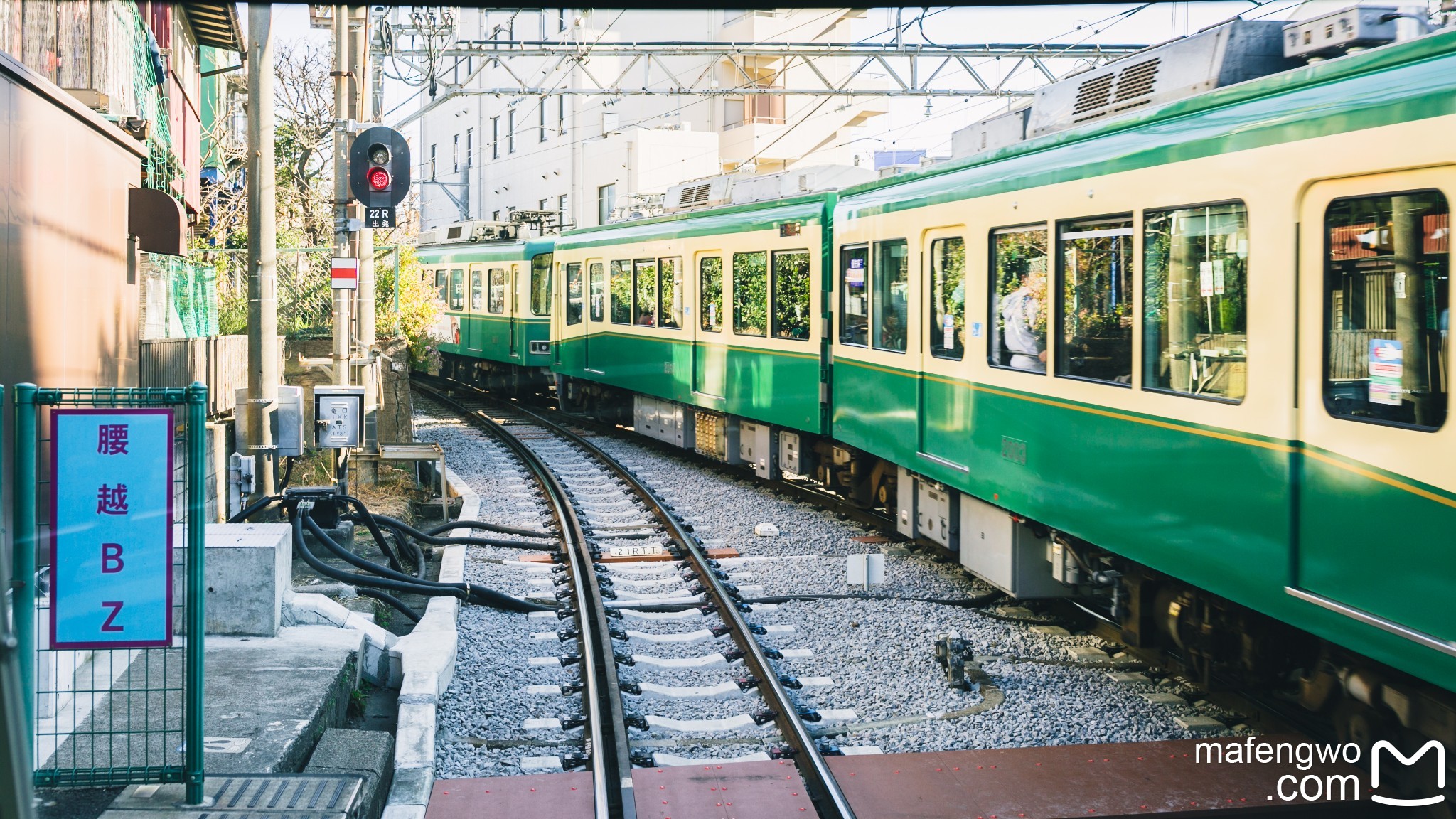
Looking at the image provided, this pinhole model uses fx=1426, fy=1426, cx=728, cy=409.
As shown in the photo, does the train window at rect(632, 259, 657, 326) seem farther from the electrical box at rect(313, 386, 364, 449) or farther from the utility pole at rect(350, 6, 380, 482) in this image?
the electrical box at rect(313, 386, 364, 449)

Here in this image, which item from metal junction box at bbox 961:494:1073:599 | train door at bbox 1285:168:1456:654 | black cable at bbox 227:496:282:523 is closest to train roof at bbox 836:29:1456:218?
train door at bbox 1285:168:1456:654

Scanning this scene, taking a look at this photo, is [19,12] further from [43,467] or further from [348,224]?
[348,224]

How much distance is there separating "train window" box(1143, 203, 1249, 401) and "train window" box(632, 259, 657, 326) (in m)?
10.8

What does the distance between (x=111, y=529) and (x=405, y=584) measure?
169 inches

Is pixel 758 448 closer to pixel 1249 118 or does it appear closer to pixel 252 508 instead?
pixel 252 508

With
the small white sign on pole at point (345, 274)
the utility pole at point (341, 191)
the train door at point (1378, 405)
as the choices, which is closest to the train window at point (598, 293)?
the utility pole at point (341, 191)

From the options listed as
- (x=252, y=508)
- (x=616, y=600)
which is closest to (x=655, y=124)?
(x=252, y=508)

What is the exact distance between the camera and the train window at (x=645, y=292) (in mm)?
17078

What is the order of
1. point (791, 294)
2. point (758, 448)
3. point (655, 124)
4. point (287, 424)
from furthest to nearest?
point (655, 124), point (758, 448), point (791, 294), point (287, 424)

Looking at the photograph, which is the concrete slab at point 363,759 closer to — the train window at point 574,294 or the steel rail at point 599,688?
the steel rail at point 599,688

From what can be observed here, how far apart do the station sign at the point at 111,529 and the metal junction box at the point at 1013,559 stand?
17.6 feet

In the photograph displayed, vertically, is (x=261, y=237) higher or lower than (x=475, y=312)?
lower

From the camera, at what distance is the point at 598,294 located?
1942cm

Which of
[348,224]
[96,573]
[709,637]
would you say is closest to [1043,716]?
[709,637]
